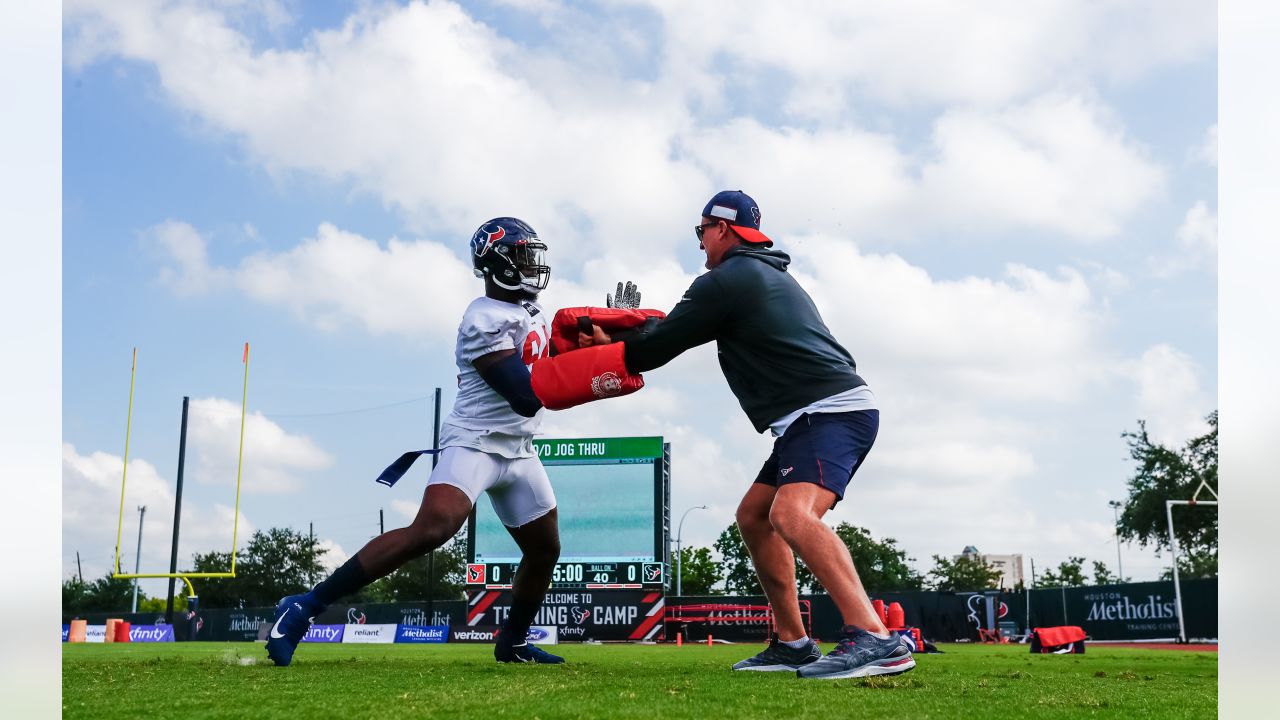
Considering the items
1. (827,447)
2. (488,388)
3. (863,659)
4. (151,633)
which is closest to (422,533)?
(488,388)

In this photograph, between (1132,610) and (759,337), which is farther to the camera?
(1132,610)

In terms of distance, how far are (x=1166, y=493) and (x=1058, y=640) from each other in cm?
3351

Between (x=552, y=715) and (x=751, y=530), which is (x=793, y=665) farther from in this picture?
(x=552, y=715)

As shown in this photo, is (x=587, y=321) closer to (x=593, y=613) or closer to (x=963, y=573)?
(x=593, y=613)

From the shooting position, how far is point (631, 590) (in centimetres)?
2586

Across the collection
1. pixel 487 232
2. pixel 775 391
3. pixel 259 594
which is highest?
pixel 487 232

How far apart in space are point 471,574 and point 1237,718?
25455 mm

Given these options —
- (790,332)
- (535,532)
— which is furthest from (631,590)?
(790,332)

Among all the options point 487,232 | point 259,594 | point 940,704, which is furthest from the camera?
point 259,594

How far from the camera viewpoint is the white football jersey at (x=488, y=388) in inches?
198

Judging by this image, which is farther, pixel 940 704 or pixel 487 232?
pixel 487 232

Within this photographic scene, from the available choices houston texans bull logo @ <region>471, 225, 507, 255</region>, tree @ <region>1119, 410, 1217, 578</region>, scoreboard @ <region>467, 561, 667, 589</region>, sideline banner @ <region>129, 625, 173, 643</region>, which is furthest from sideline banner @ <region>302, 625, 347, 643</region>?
tree @ <region>1119, 410, 1217, 578</region>

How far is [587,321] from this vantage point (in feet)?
13.5

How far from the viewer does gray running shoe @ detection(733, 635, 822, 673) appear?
15.0ft
